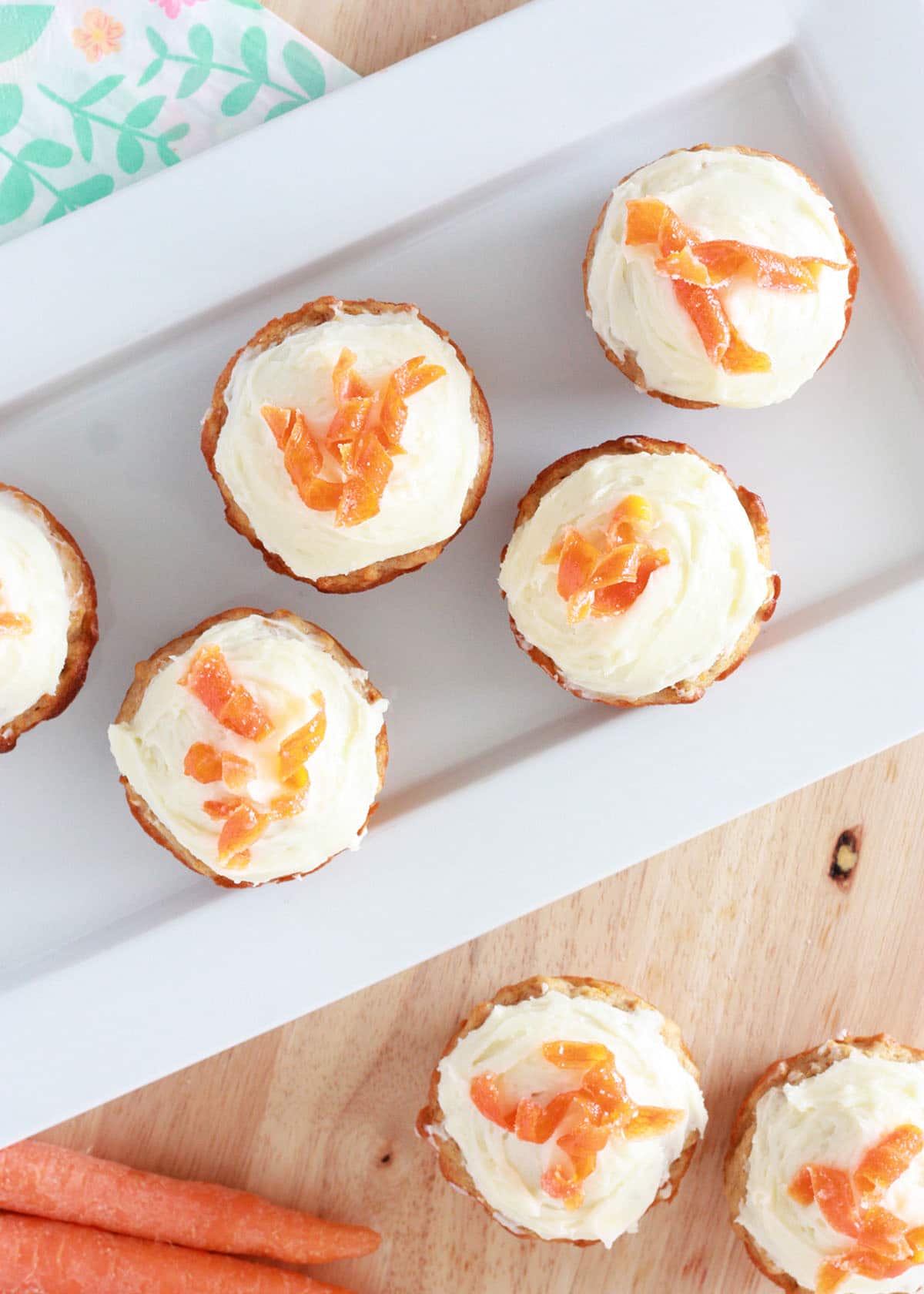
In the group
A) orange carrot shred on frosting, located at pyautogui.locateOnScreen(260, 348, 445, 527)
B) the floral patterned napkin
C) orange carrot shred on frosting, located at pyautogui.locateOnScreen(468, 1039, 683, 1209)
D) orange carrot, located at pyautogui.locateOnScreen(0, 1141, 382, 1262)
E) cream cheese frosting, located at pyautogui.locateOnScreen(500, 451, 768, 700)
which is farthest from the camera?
orange carrot, located at pyautogui.locateOnScreen(0, 1141, 382, 1262)

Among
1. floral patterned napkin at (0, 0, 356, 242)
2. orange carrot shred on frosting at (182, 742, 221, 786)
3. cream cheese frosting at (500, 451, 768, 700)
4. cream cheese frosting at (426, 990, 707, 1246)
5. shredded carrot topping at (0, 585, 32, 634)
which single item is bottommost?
cream cheese frosting at (426, 990, 707, 1246)

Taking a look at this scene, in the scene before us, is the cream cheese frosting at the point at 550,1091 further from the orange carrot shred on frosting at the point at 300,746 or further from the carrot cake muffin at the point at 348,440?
the carrot cake muffin at the point at 348,440

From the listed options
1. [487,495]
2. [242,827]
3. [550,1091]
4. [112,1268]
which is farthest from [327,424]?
[112,1268]

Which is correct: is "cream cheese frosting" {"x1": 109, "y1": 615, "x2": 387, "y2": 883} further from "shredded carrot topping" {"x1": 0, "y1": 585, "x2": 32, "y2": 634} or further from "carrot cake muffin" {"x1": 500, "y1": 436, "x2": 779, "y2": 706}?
"carrot cake muffin" {"x1": 500, "y1": 436, "x2": 779, "y2": 706}

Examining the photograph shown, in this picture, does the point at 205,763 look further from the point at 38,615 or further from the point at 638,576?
the point at 638,576

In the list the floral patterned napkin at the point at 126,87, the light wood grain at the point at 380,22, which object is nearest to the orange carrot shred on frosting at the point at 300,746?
the floral patterned napkin at the point at 126,87

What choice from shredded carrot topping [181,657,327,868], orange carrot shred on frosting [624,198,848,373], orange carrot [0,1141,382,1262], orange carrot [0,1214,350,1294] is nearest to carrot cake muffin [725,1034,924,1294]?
orange carrot [0,1141,382,1262]
